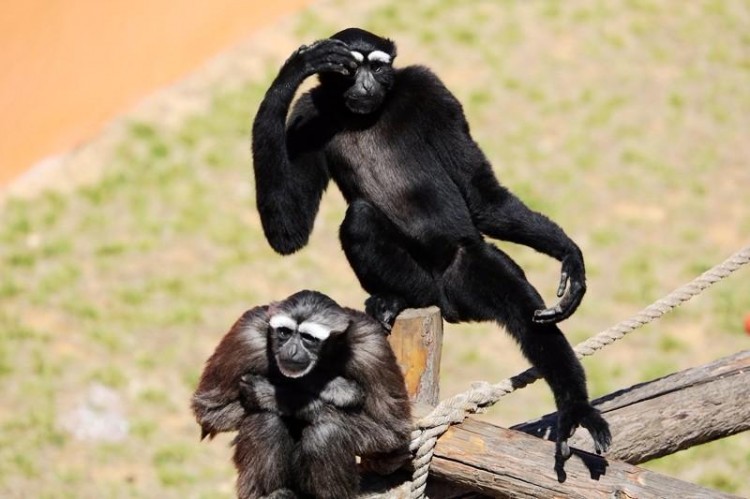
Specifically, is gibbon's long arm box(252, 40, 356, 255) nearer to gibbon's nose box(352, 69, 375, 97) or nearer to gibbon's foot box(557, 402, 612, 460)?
gibbon's nose box(352, 69, 375, 97)

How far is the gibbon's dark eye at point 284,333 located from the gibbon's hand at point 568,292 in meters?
1.29

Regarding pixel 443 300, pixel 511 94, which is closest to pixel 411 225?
pixel 443 300

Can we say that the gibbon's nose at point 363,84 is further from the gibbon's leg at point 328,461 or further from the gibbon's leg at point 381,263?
the gibbon's leg at point 328,461

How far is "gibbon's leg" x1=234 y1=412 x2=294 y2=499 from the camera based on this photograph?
4.81 m

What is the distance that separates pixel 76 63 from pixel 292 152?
29.4 feet

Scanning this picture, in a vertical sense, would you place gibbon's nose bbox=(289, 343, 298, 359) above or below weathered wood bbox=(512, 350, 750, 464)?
above

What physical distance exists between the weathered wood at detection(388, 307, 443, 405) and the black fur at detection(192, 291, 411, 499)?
0.74 ft

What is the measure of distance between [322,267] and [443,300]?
271 inches

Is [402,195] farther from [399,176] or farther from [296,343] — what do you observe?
[296,343]

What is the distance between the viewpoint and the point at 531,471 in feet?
15.6

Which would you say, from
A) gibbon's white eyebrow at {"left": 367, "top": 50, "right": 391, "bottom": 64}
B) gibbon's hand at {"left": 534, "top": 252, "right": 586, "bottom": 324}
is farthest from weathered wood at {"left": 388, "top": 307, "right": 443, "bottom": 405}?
gibbon's white eyebrow at {"left": 367, "top": 50, "right": 391, "bottom": 64}

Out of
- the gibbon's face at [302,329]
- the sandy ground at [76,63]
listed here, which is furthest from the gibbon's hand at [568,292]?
the sandy ground at [76,63]

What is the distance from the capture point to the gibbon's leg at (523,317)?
5137mm

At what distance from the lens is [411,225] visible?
5.88 m
